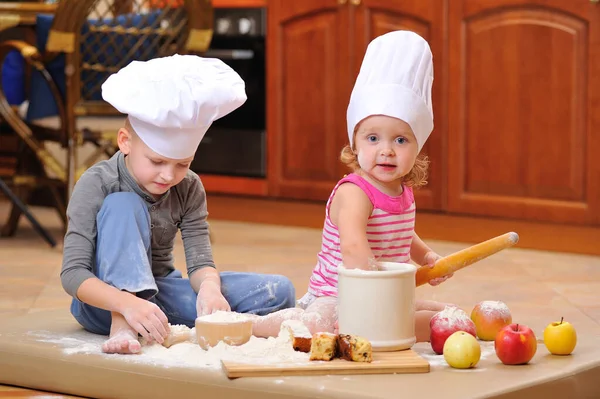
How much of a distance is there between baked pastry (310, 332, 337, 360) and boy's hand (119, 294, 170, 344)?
0.29 meters

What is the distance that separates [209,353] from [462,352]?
429mm

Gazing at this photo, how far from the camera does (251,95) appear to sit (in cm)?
439

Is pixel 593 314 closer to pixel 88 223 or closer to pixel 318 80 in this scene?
pixel 88 223

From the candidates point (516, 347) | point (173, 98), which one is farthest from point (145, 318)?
point (516, 347)

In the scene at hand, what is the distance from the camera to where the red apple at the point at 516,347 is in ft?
6.20

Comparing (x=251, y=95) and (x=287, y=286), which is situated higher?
(x=251, y=95)

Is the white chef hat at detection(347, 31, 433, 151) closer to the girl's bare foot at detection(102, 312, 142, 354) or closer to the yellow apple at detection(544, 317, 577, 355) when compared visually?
the yellow apple at detection(544, 317, 577, 355)

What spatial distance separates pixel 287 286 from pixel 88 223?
0.44 meters

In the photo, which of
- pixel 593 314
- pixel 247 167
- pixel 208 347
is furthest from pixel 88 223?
→ pixel 247 167

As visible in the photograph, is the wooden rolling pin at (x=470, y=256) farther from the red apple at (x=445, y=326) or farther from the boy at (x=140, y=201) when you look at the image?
the boy at (x=140, y=201)

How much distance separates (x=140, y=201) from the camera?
2088 mm

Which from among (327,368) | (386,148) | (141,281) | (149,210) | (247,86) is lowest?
(327,368)

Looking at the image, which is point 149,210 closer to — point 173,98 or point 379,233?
point 173,98

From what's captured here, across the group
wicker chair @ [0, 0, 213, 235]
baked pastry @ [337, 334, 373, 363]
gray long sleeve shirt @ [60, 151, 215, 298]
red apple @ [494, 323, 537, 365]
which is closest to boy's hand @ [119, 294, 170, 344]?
gray long sleeve shirt @ [60, 151, 215, 298]
